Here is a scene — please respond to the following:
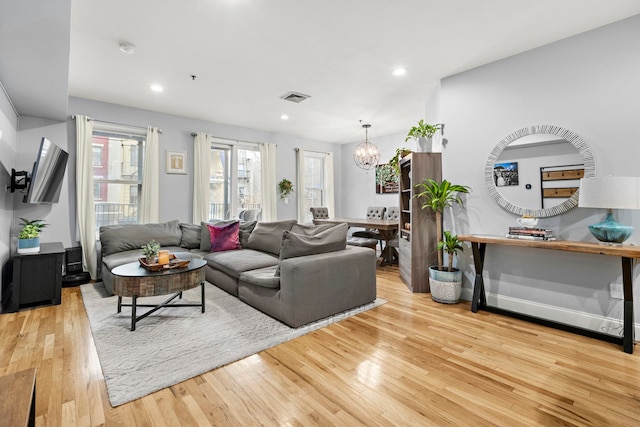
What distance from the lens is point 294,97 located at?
444cm

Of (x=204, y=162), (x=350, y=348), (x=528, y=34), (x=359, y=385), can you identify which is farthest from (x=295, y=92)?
(x=359, y=385)

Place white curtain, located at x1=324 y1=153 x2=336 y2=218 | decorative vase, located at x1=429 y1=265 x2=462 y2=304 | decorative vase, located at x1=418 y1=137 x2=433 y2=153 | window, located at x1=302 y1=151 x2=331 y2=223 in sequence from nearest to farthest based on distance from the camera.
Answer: decorative vase, located at x1=429 y1=265 x2=462 y2=304, decorative vase, located at x1=418 y1=137 x2=433 y2=153, window, located at x1=302 y1=151 x2=331 y2=223, white curtain, located at x1=324 y1=153 x2=336 y2=218

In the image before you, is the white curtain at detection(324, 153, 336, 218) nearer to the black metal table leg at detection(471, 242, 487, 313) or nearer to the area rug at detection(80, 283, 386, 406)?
the area rug at detection(80, 283, 386, 406)

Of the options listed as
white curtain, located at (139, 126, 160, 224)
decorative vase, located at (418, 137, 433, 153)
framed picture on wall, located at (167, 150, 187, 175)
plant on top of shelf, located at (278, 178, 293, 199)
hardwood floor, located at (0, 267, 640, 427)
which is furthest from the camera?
plant on top of shelf, located at (278, 178, 293, 199)

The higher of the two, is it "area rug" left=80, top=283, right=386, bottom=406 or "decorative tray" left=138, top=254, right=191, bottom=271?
"decorative tray" left=138, top=254, right=191, bottom=271

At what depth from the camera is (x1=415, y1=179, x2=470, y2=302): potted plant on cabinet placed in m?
3.39

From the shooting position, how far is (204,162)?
543 centimetres

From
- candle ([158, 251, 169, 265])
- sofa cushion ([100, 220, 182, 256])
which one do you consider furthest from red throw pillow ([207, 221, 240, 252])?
candle ([158, 251, 169, 265])

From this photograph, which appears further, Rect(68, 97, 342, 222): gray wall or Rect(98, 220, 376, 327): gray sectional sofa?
Rect(68, 97, 342, 222): gray wall

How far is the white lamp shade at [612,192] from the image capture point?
219 cm

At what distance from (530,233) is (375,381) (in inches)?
80.7

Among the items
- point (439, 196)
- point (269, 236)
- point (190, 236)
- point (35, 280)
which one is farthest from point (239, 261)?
point (439, 196)

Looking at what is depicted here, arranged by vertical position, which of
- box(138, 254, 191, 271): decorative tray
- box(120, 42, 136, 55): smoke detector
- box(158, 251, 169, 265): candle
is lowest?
box(138, 254, 191, 271): decorative tray

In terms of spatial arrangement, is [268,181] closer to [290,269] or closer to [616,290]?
[290,269]
